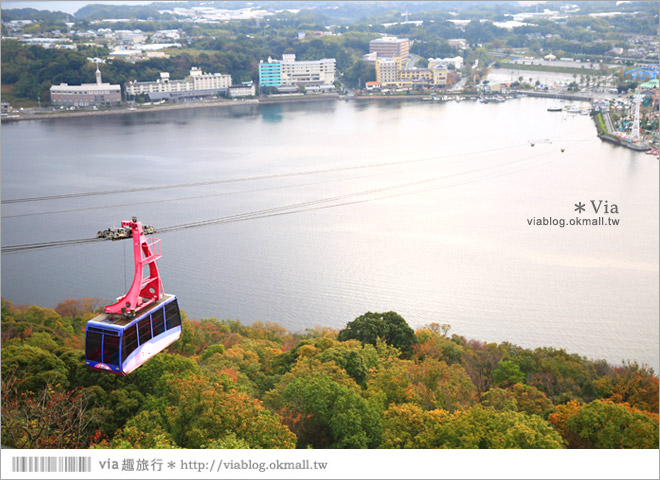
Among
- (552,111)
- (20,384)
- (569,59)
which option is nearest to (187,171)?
(20,384)

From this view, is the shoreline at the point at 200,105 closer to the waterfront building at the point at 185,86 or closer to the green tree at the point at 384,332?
the waterfront building at the point at 185,86

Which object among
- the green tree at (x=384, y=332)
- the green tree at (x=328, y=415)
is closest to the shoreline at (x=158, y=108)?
the green tree at (x=384, y=332)

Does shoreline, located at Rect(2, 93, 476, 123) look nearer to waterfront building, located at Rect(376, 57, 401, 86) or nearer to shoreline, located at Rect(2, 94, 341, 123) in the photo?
shoreline, located at Rect(2, 94, 341, 123)

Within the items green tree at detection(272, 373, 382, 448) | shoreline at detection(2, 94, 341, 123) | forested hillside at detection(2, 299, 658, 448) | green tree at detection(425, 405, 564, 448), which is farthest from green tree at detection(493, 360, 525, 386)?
shoreline at detection(2, 94, 341, 123)

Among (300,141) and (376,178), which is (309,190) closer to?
(376,178)

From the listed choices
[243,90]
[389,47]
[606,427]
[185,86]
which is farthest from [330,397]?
[389,47]
